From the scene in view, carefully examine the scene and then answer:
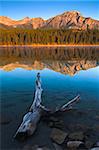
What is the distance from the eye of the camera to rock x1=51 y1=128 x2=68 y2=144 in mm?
11866

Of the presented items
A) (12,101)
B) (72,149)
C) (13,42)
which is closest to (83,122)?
(72,149)

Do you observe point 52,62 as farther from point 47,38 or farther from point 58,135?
point 47,38

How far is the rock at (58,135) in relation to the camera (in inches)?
467

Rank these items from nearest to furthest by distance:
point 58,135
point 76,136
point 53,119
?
point 76,136 < point 58,135 < point 53,119

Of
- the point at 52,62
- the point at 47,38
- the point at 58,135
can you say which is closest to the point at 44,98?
the point at 58,135

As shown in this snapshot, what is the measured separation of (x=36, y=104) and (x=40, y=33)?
13635 cm

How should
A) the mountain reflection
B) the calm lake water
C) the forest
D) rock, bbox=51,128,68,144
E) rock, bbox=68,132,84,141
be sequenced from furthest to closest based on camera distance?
the forest → the mountain reflection → the calm lake water → rock, bbox=68,132,84,141 → rock, bbox=51,128,68,144

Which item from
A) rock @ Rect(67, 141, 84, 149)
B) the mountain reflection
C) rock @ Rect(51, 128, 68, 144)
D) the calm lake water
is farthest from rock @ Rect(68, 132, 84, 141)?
the mountain reflection

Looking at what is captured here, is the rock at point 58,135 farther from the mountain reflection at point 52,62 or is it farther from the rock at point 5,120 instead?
the mountain reflection at point 52,62

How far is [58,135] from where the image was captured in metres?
12.4

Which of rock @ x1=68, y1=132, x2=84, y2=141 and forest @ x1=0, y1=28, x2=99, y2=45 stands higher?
forest @ x1=0, y1=28, x2=99, y2=45

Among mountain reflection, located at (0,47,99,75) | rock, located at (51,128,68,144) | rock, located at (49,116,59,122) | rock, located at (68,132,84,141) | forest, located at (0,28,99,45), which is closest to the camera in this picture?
rock, located at (51,128,68,144)

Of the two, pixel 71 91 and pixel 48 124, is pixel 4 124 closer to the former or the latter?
pixel 48 124

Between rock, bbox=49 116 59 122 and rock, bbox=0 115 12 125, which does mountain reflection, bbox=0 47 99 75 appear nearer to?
rock, bbox=49 116 59 122
